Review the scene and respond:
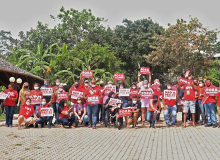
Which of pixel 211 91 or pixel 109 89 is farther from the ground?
pixel 109 89

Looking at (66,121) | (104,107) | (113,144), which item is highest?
(104,107)

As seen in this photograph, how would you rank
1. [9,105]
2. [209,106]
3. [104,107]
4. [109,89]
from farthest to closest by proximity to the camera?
[109,89] → [104,107] → [9,105] → [209,106]

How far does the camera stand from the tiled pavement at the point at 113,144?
670 centimetres

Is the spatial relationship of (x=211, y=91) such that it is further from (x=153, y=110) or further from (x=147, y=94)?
(x=147, y=94)

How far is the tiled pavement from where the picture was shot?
6.70 metres

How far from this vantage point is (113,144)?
801 cm

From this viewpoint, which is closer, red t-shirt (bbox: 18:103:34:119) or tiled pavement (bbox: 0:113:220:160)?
tiled pavement (bbox: 0:113:220:160)

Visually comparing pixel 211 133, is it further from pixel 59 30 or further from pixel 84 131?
pixel 59 30

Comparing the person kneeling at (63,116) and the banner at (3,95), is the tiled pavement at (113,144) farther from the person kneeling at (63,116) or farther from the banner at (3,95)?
the banner at (3,95)

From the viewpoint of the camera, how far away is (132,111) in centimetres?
1159

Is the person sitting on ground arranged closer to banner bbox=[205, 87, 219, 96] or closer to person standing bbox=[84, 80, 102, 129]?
Answer: person standing bbox=[84, 80, 102, 129]

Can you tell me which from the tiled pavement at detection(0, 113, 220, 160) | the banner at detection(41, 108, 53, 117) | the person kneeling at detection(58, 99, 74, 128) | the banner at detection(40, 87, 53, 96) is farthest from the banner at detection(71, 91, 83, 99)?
the tiled pavement at detection(0, 113, 220, 160)

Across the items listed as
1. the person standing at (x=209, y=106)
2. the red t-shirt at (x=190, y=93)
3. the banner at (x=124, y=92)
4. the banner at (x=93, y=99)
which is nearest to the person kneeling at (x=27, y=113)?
the banner at (x=93, y=99)

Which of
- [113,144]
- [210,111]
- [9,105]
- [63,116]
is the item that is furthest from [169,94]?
[9,105]
